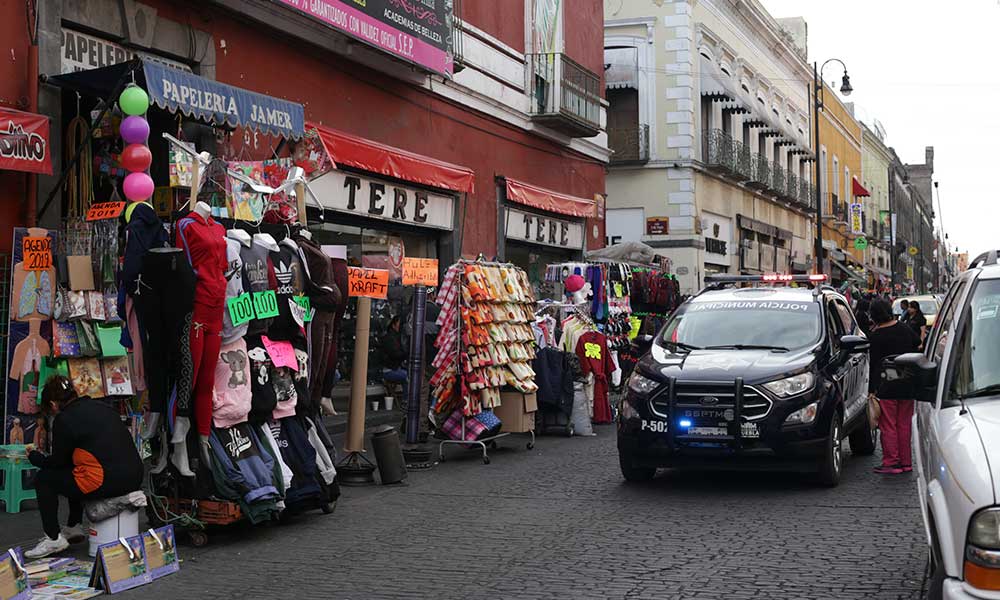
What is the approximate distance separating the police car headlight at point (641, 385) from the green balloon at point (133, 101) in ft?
16.5

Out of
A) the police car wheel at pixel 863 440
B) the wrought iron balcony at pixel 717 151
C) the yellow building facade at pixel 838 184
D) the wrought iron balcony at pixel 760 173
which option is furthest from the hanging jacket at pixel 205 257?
the yellow building facade at pixel 838 184

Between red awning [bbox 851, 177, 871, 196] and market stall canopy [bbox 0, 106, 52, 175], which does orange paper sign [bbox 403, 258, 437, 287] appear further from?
red awning [bbox 851, 177, 871, 196]

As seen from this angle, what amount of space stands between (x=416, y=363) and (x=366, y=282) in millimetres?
2026

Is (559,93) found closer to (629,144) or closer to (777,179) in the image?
(629,144)

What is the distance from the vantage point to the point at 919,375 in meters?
5.88

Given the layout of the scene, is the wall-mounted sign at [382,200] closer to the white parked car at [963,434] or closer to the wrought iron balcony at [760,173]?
the white parked car at [963,434]

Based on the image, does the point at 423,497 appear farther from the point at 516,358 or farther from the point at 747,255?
the point at 747,255

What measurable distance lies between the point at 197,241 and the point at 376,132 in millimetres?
8743

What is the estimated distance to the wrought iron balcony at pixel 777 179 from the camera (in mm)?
45750

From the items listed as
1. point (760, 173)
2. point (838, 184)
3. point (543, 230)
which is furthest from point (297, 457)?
point (838, 184)

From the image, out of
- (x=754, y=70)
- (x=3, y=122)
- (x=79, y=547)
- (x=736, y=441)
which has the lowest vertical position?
(x=79, y=547)

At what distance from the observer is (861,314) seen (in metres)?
27.4

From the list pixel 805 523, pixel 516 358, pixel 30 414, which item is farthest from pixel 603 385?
pixel 30 414

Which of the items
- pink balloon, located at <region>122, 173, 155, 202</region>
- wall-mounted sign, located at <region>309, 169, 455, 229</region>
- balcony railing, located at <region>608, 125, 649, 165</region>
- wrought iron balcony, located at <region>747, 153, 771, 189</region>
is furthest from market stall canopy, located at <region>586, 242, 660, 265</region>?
wrought iron balcony, located at <region>747, 153, 771, 189</region>
